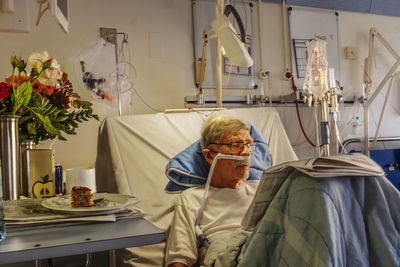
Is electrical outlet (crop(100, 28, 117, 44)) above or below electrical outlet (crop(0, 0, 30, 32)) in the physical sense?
above

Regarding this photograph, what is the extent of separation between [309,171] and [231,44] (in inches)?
44.3

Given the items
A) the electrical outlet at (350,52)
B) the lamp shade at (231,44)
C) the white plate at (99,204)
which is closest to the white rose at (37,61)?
the white plate at (99,204)

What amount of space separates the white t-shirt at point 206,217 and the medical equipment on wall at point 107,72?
1524 mm

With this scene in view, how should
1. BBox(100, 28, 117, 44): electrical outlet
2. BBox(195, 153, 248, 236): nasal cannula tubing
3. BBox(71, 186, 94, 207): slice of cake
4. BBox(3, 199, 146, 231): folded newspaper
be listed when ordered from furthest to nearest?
BBox(100, 28, 117, 44): electrical outlet, BBox(195, 153, 248, 236): nasal cannula tubing, BBox(71, 186, 94, 207): slice of cake, BBox(3, 199, 146, 231): folded newspaper

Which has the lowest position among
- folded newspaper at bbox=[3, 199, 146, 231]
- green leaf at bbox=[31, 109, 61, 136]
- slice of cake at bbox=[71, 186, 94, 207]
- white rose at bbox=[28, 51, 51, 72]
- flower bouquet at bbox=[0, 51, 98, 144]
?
folded newspaper at bbox=[3, 199, 146, 231]

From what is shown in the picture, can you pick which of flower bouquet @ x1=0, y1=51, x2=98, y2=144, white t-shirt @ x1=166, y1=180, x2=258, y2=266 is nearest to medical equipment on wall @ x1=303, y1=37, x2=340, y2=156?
white t-shirt @ x1=166, y1=180, x2=258, y2=266

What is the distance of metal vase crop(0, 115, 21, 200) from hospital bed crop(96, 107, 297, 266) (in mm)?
718

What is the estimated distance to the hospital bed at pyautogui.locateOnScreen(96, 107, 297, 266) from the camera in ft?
5.92

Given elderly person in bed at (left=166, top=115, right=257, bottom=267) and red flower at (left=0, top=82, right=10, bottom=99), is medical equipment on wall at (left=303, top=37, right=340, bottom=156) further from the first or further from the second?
red flower at (left=0, top=82, right=10, bottom=99)

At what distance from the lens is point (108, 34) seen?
2.84 meters

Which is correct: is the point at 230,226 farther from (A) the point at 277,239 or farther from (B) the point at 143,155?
(B) the point at 143,155

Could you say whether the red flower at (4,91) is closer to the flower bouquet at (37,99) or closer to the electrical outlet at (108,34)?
the flower bouquet at (37,99)

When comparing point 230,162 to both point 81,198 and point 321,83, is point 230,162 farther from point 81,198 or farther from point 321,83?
point 321,83

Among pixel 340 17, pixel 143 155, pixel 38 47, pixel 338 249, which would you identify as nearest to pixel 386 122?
pixel 340 17
